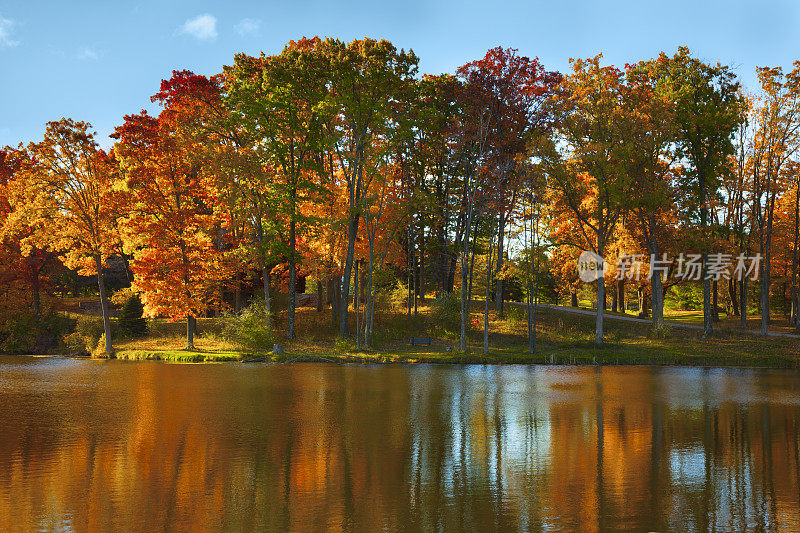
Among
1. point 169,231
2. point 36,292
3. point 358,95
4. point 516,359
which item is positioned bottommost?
point 516,359

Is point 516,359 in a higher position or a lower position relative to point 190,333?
lower

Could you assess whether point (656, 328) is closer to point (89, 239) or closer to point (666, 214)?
point (666, 214)

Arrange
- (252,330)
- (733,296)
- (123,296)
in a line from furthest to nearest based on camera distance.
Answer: (733,296) → (123,296) → (252,330)

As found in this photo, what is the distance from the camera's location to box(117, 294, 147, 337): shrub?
3822 cm

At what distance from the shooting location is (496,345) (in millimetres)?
33500

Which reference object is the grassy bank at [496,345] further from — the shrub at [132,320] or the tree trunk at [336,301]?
the shrub at [132,320]

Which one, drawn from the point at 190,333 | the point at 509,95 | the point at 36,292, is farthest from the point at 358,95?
the point at 36,292

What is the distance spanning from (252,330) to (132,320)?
456 inches

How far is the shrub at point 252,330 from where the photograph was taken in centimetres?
3169

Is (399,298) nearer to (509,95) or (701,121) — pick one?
(509,95)

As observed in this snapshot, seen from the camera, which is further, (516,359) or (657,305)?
(657,305)

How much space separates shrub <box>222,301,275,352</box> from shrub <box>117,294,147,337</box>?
30.1 ft

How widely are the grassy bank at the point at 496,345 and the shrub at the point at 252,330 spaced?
0.37 m

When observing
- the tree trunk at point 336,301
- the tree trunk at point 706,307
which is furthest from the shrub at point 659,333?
the tree trunk at point 336,301
